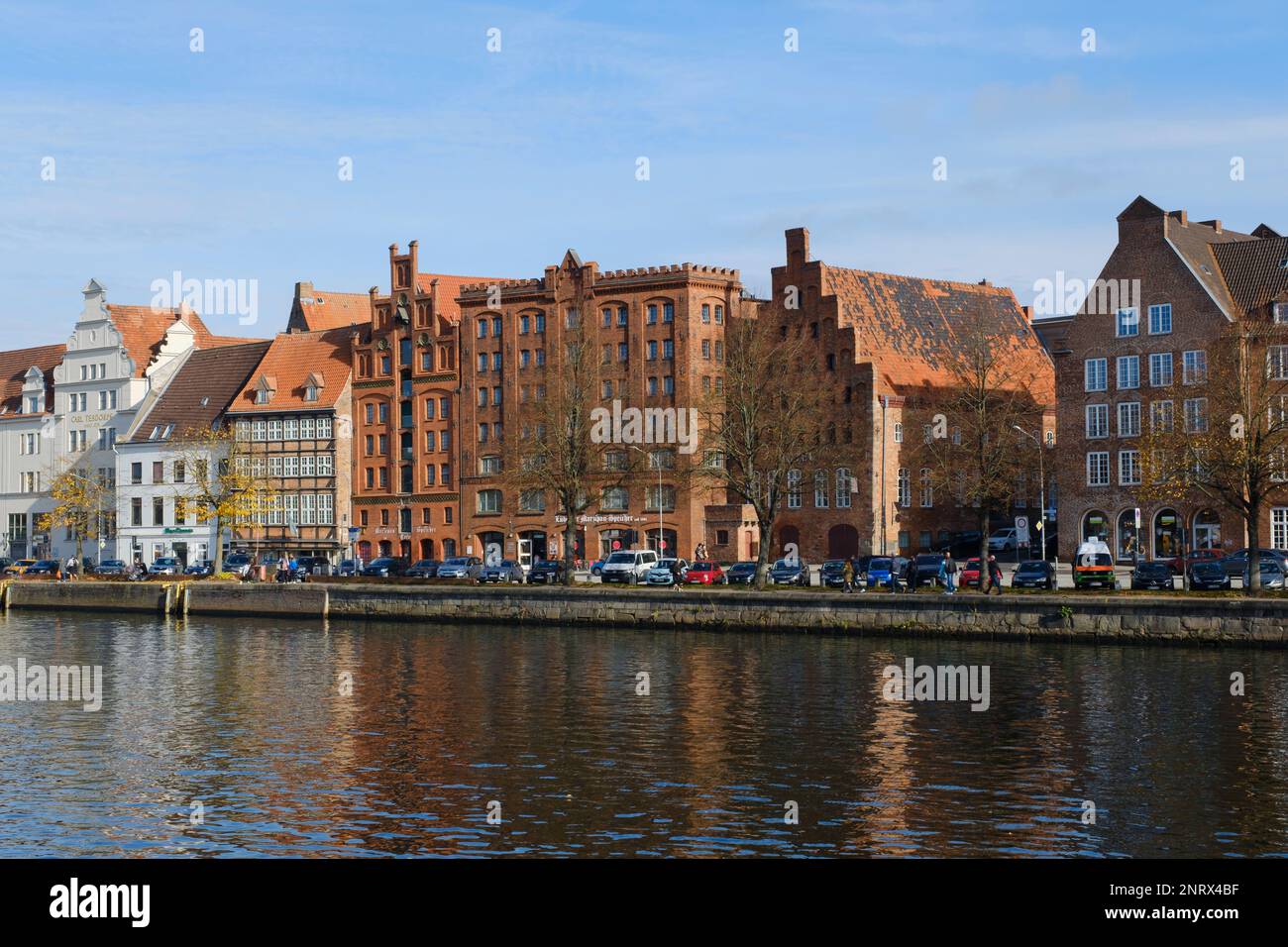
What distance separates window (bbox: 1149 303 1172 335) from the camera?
93.6 metres

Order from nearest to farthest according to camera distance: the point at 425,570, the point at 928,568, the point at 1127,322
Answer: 1. the point at 928,568
2. the point at 1127,322
3. the point at 425,570

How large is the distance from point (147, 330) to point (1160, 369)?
290ft

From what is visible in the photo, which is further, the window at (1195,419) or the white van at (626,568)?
the white van at (626,568)

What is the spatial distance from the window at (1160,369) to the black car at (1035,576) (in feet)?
84.7

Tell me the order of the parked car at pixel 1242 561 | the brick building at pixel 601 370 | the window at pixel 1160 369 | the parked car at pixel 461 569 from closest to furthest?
1. the parked car at pixel 1242 561
2. the parked car at pixel 461 569
3. the window at pixel 1160 369
4. the brick building at pixel 601 370

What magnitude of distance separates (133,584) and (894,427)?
164 feet

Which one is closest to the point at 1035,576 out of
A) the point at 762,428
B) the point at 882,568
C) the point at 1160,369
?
the point at 882,568

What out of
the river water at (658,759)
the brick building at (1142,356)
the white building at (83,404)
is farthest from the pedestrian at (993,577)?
the white building at (83,404)

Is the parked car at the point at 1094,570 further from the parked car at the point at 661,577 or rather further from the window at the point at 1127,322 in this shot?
the window at the point at 1127,322

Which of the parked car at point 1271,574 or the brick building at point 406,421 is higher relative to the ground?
the brick building at point 406,421

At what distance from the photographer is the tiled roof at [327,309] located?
489ft

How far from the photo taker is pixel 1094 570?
70625mm

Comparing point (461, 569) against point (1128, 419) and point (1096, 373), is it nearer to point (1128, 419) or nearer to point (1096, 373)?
point (1096, 373)

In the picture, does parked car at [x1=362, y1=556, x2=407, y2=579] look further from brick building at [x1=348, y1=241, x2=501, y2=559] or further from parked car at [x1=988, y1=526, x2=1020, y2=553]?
parked car at [x1=988, y1=526, x2=1020, y2=553]
